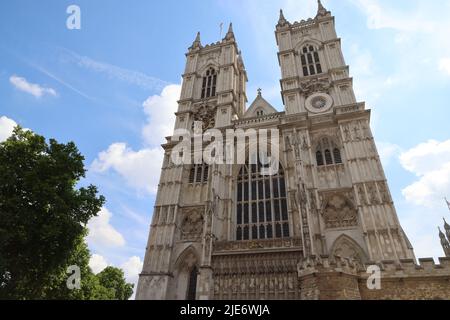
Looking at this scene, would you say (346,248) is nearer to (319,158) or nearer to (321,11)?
(319,158)

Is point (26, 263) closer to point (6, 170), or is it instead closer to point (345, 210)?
point (6, 170)

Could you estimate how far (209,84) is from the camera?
1236 inches

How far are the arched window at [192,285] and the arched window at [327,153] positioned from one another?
11712mm

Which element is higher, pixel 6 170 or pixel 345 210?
pixel 345 210

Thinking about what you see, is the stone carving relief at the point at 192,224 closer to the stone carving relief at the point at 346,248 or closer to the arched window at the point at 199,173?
the arched window at the point at 199,173

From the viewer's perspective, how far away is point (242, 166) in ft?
76.6

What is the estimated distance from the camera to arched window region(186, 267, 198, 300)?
1881 centimetres

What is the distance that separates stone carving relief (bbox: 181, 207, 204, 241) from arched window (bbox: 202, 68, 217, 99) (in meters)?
13.2

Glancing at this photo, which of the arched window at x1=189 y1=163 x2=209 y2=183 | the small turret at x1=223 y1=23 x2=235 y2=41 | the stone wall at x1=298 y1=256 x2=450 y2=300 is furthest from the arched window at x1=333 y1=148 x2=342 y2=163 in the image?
the small turret at x1=223 y1=23 x2=235 y2=41

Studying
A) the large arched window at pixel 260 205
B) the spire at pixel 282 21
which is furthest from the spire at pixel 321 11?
the large arched window at pixel 260 205

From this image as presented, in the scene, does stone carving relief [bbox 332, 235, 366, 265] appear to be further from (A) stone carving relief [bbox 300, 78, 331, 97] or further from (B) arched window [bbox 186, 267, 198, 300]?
(A) stone carving relief [bbox 300, 78, 331, 97]
